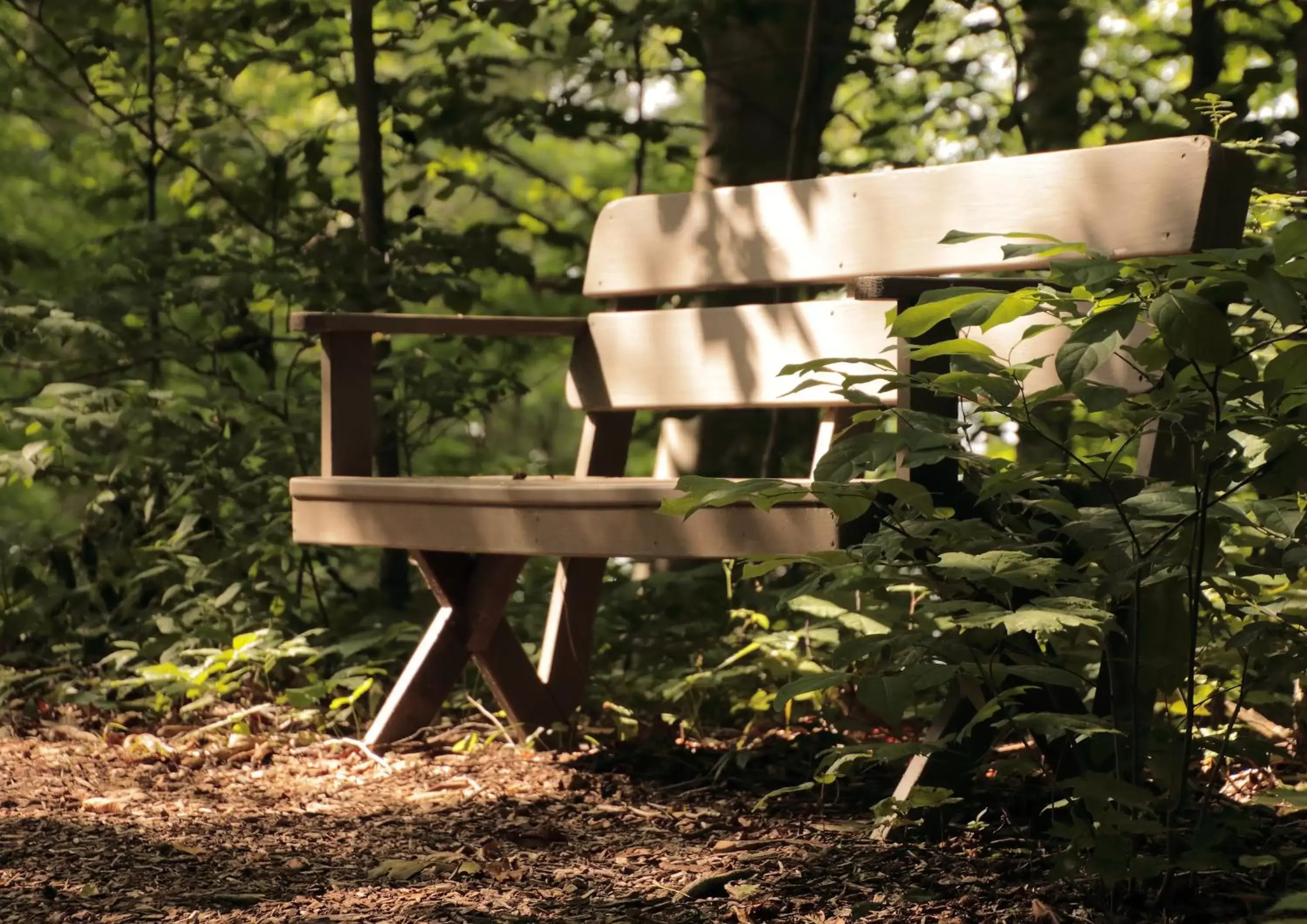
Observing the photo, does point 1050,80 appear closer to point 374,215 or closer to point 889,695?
point 374,215

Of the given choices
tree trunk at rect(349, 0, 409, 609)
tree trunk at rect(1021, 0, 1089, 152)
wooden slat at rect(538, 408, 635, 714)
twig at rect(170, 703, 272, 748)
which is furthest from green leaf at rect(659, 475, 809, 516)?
tree trunk at rect(1021, 0, 1089, 152)

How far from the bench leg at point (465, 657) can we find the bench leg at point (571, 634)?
47mm

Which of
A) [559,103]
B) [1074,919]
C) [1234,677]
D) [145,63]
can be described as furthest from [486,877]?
[145,63]

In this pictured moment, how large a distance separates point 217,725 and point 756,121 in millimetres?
2346

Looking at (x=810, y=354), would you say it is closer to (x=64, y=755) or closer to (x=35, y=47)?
(x=64, y=755)

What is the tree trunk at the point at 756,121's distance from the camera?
4031mm

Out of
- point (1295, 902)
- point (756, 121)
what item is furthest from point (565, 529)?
point (756, 121)

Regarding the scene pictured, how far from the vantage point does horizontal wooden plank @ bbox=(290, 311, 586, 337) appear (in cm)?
285

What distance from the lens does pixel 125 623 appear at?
12.5 ft

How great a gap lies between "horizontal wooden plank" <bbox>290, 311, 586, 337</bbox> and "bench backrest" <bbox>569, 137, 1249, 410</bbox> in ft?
0.60

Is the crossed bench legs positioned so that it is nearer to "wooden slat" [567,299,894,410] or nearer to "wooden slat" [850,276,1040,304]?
"wooden slat" [567,299,894,410]

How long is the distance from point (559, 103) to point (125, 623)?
77.1 inches

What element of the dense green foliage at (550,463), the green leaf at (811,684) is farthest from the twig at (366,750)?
the green leaf at (811,684)

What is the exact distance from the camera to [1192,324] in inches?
53.2
